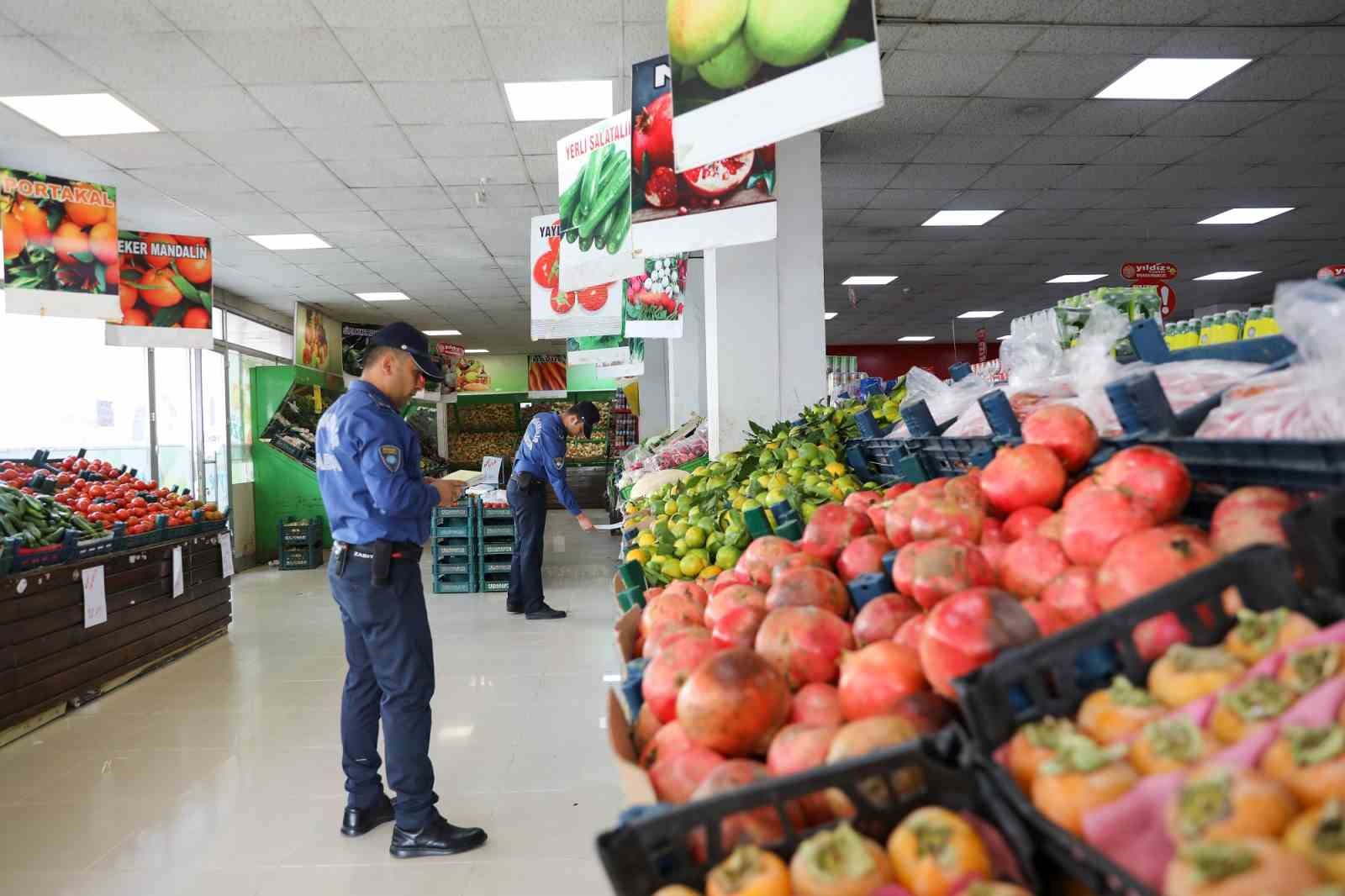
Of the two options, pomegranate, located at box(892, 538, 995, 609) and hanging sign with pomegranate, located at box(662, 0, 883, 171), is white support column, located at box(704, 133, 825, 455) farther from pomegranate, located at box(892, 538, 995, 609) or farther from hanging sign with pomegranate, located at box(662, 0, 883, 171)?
pomegranate, located at box(892, 538, 995, 609)

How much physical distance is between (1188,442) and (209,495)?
38.6 feet

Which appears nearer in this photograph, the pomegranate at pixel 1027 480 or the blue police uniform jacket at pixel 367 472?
the pomegranate at pixel 1027 480

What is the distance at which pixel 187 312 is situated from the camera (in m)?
6.89

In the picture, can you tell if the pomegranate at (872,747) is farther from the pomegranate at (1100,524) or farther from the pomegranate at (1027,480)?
the pomegranate at (1027,480)

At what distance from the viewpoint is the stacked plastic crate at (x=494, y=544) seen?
7.91m

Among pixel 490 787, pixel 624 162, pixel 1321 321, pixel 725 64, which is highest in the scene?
pixel 624 162

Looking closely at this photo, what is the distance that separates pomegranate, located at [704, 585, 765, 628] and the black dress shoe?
181cm

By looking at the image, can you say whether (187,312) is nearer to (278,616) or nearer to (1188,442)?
(278,616)

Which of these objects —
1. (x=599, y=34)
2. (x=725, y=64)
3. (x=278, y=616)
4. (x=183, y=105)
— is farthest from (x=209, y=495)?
(x=725, y=64)

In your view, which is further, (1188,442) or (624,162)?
(624,162)

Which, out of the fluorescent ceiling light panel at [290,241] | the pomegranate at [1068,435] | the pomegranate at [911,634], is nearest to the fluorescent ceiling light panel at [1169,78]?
the pomegranate at [1068,435]

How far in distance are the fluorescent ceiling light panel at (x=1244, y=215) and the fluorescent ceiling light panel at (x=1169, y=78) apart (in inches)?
171

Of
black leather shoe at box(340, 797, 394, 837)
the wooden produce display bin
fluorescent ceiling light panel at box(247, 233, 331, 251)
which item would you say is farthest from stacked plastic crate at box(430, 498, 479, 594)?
black leather shoe at box(340, 797, 394, 837)

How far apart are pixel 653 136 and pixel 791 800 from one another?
11.1ft
